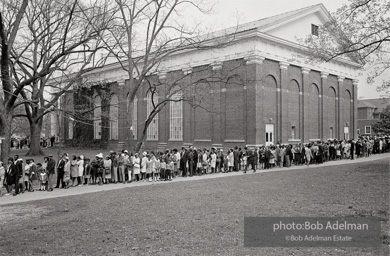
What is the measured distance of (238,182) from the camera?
16031 mm

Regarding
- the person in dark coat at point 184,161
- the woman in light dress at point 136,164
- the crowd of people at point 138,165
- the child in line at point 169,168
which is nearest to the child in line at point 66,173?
the crowd of people at point 138,165

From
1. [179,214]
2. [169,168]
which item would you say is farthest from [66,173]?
[179,214]

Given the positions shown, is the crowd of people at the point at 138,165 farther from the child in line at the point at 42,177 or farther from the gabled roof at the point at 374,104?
the gabled roof at the point at 374,104

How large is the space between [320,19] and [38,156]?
29240 mm

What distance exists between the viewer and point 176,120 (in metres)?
38.0

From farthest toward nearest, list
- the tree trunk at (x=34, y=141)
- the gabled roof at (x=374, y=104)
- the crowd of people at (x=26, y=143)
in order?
the gabled roof at (x=374, y=104)
the crowd of people at (x=26, y=143)
the tree trunk at (x=34, y=141)

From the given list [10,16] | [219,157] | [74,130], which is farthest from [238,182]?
[74,130]

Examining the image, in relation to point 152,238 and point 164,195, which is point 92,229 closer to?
point 152,238

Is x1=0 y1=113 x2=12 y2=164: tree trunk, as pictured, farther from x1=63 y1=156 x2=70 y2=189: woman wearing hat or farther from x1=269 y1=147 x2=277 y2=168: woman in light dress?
x1=269 y1=147 x2=277 y2=168: woman in light dress

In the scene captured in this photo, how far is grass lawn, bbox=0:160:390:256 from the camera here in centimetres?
725

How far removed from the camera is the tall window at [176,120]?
37469 mm

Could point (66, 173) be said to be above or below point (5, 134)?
below

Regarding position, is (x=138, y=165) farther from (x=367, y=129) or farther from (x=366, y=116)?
(x=366, y=116)

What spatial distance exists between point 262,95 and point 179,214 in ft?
73.0
